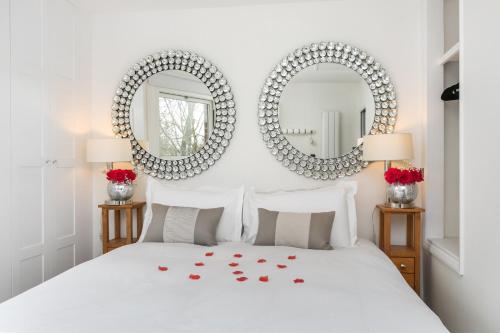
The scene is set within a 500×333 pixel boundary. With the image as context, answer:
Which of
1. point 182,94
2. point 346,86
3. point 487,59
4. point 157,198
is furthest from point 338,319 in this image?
point 182,94

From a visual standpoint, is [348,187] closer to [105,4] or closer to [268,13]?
[268,13]

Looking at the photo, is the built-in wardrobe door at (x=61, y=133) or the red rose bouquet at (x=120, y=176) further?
the red rose bouquet at (x=120, y=176)

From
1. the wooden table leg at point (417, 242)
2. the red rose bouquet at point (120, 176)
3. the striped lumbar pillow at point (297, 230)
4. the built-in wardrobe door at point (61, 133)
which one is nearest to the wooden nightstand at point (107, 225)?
the red rose bouquet at point (120, 176)

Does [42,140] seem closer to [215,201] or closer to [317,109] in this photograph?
[215,201]

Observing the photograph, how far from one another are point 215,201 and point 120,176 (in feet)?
2.78

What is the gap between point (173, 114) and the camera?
3469 mm

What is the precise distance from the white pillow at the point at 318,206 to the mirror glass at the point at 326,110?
438mm

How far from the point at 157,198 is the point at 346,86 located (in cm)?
184

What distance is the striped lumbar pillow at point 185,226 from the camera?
Answer: 272 cm

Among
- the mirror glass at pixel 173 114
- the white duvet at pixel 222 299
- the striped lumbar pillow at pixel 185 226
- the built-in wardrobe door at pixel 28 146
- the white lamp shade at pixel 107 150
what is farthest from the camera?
the mirror glass at pixel 173 114

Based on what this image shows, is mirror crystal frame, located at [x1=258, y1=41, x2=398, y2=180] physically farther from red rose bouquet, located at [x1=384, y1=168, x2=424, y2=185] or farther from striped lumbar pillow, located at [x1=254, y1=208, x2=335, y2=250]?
striped lumbar pillow, located at [x1=254, y1=208, x2=335, y2=250]

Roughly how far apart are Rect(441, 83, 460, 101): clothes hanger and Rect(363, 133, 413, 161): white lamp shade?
39cm

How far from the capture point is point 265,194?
2.99 m

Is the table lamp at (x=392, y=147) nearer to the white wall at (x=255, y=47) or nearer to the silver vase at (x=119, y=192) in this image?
the white wall at (x=255, y=47)
